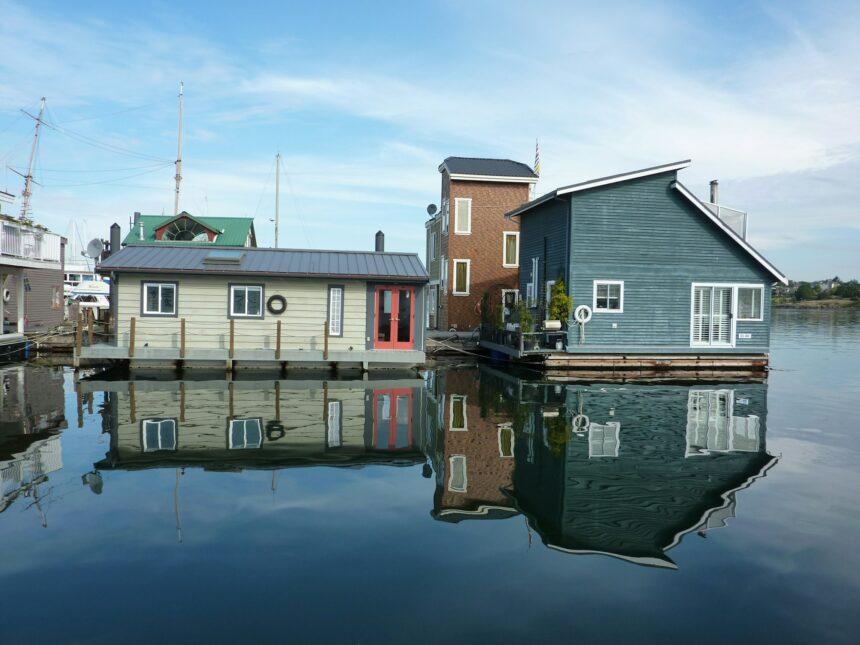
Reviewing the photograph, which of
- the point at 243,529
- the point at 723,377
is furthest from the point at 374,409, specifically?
the point at 723,377

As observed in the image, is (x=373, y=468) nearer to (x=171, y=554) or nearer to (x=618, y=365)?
(x=171, y=554)

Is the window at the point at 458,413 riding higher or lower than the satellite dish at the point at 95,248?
lower

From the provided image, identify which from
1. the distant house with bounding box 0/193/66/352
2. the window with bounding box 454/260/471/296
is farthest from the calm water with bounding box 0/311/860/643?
the window with bounding box 454/260/471/296

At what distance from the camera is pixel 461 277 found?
122 ft

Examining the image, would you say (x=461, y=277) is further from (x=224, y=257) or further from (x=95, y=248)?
(x=95, y=248)

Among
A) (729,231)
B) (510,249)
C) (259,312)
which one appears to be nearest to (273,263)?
(259,312)

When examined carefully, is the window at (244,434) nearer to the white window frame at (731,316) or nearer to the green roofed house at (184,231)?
the white window frame at (731,316)

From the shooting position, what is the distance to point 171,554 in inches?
278

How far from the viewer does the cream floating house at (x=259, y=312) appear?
22281mm

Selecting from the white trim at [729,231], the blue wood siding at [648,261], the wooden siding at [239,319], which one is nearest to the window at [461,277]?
the blue wood siding at [648,261]

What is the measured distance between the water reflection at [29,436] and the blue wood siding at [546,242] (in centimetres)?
1719

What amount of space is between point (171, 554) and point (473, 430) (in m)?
7.53

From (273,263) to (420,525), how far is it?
16.8 m

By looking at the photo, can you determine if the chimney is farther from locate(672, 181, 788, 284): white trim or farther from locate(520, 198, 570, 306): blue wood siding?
locate(672, 181, 788, 284): white trim
